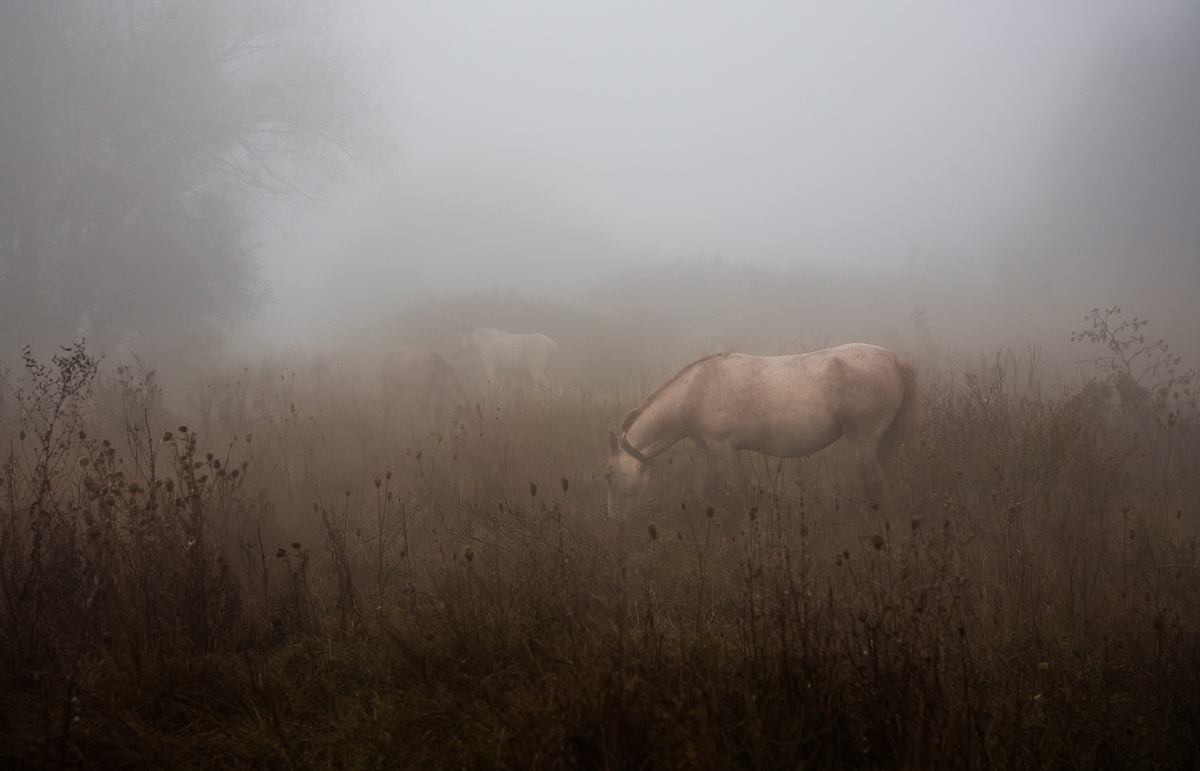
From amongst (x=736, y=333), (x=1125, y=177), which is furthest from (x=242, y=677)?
(x=1125, y=177)

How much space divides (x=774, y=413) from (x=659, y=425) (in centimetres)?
120

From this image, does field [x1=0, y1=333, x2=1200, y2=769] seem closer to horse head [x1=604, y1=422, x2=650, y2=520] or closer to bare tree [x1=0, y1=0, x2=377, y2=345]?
horse head [x1=604, y1=422, x2=650, y2=520]

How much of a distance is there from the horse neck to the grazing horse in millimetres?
6846

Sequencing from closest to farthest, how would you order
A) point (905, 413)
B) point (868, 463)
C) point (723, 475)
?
point (868, 463)
point (905, 413)
point (723, 475)

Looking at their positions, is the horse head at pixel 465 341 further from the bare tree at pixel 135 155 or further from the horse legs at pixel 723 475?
the horse legs at pixel 723 475

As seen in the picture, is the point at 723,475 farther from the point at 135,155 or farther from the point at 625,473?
the point at 135,155

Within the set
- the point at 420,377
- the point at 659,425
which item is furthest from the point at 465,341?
the point at 659,425

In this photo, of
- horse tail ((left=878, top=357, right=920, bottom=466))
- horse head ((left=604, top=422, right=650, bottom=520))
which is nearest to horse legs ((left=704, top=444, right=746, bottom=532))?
horse head ((left=604, top=422, right=650, bottom=520))

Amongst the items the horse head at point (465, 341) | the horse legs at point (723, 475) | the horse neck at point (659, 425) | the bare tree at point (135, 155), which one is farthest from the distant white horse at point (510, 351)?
the horse legs at point (723, 475)

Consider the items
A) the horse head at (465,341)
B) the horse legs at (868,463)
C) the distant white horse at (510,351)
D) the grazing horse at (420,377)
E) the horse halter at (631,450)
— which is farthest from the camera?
the horse head at (465,341)

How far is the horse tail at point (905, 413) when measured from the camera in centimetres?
577

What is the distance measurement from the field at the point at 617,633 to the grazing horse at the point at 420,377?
6298 mm

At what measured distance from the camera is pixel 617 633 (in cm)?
241

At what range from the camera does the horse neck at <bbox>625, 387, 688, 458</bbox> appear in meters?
6.12
